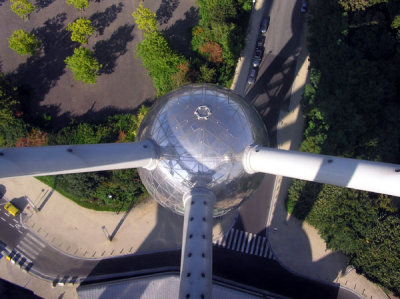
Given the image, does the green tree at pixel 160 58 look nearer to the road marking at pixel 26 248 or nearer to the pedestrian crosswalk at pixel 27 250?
the pedestrian crosswalk at pixel 27 250

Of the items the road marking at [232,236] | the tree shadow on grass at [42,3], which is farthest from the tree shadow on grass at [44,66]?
the road marking at [232,236]

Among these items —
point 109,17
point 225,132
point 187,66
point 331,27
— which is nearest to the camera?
point 225,132

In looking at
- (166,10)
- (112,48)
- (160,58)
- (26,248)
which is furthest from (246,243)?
(166,10)

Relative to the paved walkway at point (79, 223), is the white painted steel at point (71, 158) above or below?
below

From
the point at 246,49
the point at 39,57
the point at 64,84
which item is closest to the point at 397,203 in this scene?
the point at 246,49

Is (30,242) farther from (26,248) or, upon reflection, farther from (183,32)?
(183,32)

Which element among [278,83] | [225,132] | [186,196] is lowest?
[186,196]

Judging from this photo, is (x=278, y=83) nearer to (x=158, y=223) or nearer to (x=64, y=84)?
(x=158, y=223)
